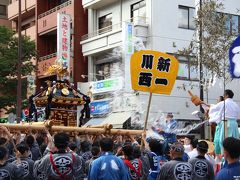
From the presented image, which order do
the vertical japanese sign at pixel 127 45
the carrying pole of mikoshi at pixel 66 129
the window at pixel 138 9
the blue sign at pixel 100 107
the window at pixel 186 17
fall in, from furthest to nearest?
the blue sign at pixel 100 107 → the window at pixel 186 17 → the window at pixel 138 9 → the vertical japanese sign at pixel 127 45 → the carrying pole of mikoshi at pixel 66 129

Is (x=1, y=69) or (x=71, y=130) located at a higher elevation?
(x=1, y=69)

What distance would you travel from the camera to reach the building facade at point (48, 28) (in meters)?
27.3

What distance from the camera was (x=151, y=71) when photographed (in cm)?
868

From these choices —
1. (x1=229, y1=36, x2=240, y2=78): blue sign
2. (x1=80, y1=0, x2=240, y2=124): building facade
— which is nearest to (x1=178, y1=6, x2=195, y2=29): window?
(x1=80, y1=0, x2=240, y2=124): building facade

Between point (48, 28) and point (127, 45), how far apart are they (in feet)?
28.2

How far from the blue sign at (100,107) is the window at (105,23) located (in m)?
4.17

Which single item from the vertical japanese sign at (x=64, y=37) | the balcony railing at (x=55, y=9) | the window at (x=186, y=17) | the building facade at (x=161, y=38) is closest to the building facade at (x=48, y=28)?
the balcony railing at (x=55, y=9)

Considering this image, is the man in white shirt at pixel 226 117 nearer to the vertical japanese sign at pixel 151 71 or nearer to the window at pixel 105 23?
the vertical japanese sign at pixel 151 71

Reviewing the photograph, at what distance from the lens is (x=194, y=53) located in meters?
21.0

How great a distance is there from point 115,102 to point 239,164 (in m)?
19.8

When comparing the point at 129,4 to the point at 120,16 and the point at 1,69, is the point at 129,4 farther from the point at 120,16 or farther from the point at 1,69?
the point at 1,69

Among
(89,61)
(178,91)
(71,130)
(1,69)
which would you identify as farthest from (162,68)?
(89,61)

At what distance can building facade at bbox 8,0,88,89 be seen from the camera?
2727 centimetres

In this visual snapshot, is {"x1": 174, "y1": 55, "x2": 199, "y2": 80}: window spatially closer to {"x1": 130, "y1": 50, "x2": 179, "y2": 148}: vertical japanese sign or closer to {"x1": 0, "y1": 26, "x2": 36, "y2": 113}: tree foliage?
{"x1": 0, "y1": 26, "x2": 36, "y2": 113}: tree foliage
